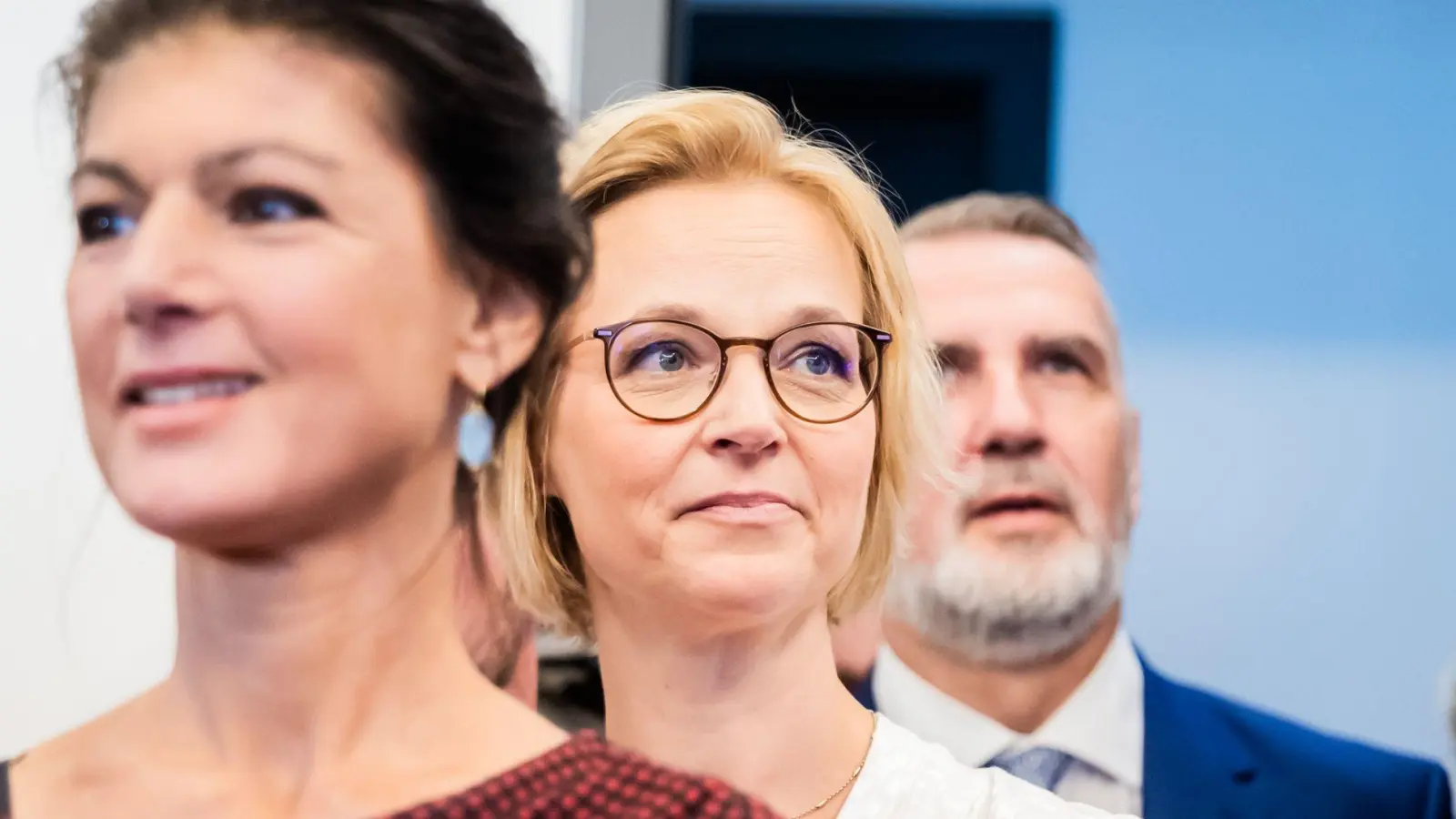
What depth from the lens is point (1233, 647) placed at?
1.29m

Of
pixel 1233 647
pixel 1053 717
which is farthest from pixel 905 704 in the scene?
pixel 1233 647

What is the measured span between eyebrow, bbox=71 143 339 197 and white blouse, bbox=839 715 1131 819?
488 millimetres

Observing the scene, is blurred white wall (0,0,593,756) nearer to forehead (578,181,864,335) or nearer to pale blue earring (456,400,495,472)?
forehead (578,181,864,335)

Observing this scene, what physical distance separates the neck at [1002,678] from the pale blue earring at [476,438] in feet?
1.56

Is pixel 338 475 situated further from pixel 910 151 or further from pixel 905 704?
pixel 910 151

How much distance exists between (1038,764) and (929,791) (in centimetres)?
22

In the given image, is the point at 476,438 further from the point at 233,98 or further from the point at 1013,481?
the point at 1013,481

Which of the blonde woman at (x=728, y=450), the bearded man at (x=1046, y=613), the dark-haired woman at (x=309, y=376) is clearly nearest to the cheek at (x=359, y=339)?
the dark-haired woman at (x=309, y=376)

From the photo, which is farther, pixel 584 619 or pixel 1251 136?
pixel 1251 136

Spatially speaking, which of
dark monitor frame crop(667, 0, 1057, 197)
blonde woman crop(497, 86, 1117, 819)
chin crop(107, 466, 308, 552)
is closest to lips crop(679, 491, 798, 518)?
blonde woman crop(497, 86, 1117, 819)

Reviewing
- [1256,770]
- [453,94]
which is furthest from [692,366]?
[1256,770]

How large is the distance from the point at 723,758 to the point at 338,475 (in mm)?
331

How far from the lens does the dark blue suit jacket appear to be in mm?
1125

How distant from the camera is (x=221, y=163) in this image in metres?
0.68
